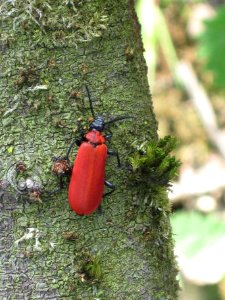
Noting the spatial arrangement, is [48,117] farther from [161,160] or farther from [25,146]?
[161,160]

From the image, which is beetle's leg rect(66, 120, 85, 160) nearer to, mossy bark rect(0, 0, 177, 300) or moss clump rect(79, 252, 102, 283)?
mossy bark rect(0, 0, 177, 300)

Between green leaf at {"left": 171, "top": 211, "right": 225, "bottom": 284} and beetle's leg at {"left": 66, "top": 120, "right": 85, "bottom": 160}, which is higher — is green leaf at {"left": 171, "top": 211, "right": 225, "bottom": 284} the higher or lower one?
the higher one

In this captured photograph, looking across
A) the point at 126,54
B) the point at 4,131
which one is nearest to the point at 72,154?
the point at 4,131

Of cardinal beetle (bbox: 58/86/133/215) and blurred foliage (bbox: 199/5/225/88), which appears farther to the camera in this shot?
blurred foliage (bbox: 199/5/225/88)

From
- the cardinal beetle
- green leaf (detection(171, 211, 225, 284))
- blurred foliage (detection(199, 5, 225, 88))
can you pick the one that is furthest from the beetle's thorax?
blurred foliage (detection(199, 5, 225, 88))

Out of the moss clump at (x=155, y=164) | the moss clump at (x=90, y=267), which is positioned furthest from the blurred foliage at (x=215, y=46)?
the moss clump at (x=90, y=267)

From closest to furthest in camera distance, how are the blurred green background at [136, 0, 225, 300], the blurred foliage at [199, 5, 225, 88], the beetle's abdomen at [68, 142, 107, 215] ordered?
the beetle's abdomen at [68, 142, 107, 215], the blurred foliage at [199, 5, 225, 88], the blurred green background at [136, 0, 225, 300]
